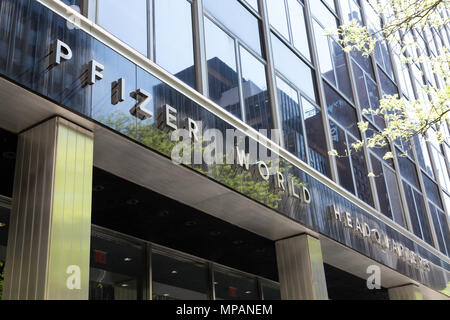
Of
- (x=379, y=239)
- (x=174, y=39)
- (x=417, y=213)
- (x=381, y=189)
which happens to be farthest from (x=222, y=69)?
(x=417, y=213)

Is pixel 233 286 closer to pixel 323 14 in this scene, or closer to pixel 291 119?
pixel 291 119

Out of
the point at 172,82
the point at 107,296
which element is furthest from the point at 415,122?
the point at 107,296

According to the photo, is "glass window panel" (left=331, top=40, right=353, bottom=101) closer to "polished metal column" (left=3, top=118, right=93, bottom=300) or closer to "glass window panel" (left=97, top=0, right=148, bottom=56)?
"glass window panel" (left=97, top=0, right=148, bottom=56)

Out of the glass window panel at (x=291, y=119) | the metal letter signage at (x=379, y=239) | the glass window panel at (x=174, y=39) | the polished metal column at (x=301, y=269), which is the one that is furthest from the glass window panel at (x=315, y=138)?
the glass window panel at (x=174, y=39)

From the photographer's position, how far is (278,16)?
55.7 ft

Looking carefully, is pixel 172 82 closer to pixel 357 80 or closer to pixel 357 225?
pixel 357 225

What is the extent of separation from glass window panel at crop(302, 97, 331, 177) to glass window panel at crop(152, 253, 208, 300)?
448 cm

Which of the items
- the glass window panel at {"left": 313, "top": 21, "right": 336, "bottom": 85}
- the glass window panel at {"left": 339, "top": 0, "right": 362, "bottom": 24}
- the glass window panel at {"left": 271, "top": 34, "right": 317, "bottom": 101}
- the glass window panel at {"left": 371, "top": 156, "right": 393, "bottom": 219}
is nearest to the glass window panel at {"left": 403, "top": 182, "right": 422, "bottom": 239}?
the glass window panel at {"left": 371, "top": 156, "right": 393, "bottom": 219}

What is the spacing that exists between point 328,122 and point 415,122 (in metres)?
5.62

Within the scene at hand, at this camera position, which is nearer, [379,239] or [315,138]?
[315,138]

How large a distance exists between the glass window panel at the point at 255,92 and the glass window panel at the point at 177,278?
4.01 metres

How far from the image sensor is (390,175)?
21.0 m

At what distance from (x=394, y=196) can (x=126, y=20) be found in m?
13.9

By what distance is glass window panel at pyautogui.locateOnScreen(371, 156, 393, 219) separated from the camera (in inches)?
755
